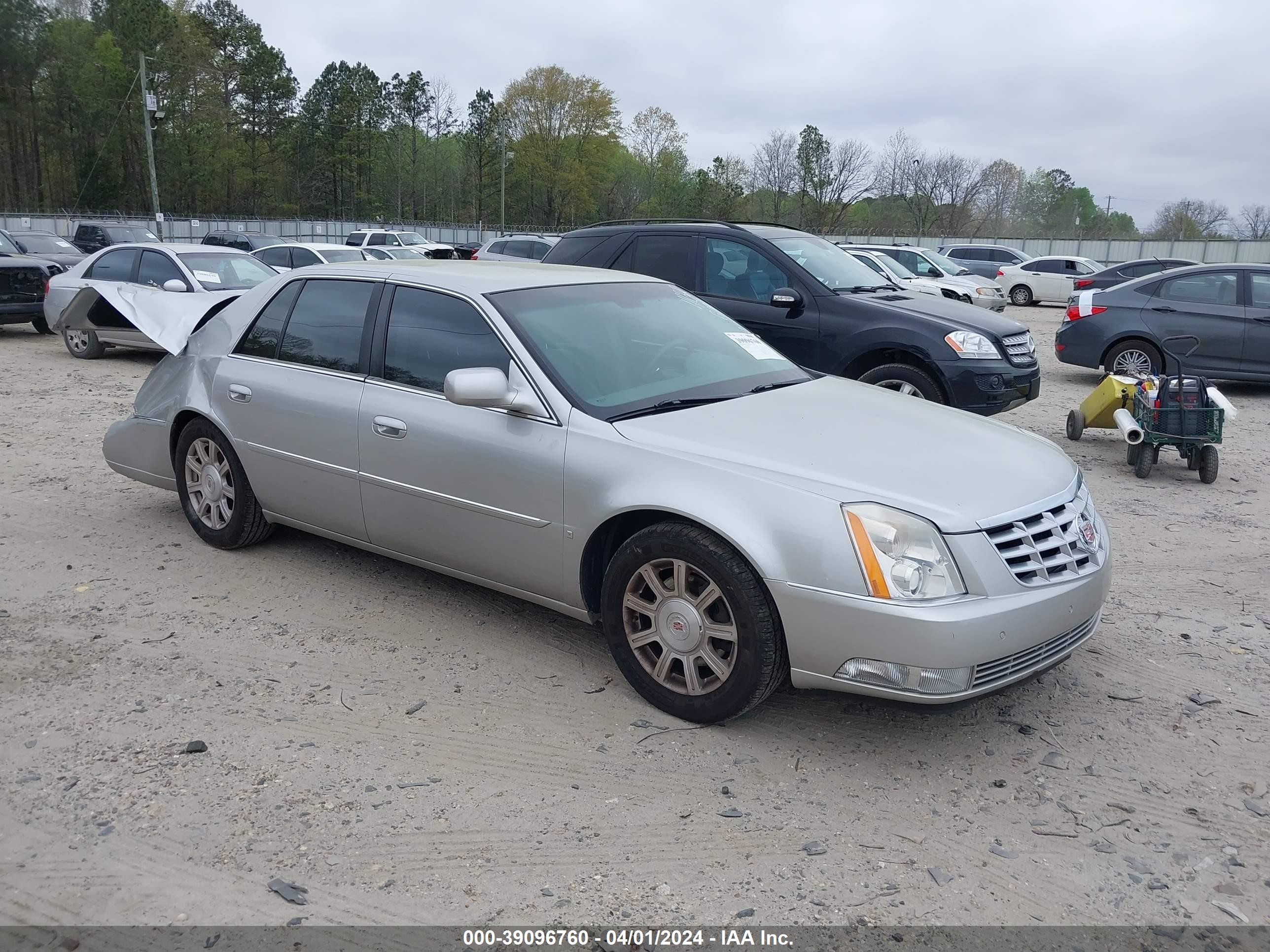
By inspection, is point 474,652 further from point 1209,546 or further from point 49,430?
point 49,430

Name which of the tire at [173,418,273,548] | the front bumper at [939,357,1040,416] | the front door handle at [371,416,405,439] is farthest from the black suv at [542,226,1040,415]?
the front door handle at [371,416,405,439]

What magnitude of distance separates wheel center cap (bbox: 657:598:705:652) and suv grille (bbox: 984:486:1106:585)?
1.05 meters

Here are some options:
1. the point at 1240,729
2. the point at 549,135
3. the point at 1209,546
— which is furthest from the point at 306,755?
the point at 549,135

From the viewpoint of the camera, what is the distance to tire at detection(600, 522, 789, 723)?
3453 mm

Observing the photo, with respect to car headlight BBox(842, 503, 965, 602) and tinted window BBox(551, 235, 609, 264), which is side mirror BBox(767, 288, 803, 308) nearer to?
tinted window BBox(551, 235, 609, 264)

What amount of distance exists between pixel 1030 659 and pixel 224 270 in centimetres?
1211

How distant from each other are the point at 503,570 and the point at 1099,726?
96.3 inches

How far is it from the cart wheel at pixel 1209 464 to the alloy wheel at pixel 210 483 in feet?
23.0

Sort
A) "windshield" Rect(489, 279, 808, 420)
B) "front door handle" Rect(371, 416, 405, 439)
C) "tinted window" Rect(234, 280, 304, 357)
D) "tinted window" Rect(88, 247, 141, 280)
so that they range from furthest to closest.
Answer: "tinted window" Rect(88, 247, 141, 280) → "tinted window" Rect(234, 280, 304, 357) → "front door handle" Rect(371, 416, 405, 439) → "windshield" Rect(489, 279, 808, 420)

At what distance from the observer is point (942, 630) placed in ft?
10.5

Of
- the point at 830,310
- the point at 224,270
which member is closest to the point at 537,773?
the point at 830,310

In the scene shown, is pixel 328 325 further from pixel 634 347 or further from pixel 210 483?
pixel 634 347

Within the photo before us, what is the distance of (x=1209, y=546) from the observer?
609 centimetres

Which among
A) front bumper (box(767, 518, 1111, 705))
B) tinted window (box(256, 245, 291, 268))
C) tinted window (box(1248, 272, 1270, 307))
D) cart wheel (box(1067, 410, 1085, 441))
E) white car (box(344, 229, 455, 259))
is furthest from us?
white car (box(344, 229, 455, 259))
